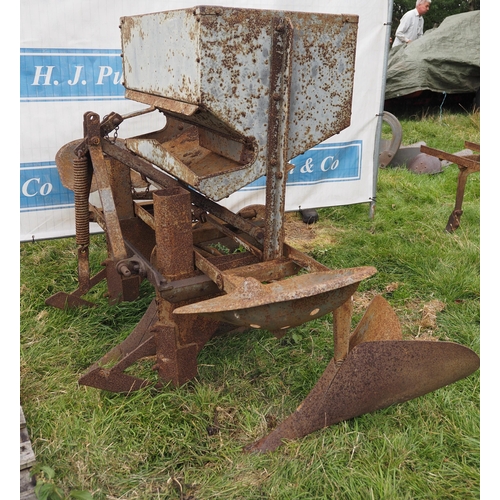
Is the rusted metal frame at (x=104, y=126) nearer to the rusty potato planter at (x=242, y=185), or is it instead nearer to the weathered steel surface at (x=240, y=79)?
the rusty potato planter at (x=242, y=185)

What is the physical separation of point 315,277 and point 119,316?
1552mm

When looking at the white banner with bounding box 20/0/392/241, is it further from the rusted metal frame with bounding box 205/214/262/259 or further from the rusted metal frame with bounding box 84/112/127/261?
the rusted metal frame with bounding box 205/214/262/259

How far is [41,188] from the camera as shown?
12.8 ft

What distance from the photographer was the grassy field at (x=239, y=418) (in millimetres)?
2057

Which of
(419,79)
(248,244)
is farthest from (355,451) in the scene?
(419,79)

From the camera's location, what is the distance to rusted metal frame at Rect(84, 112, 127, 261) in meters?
2.35

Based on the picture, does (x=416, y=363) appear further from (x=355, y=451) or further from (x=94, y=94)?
(x=94, y=94)

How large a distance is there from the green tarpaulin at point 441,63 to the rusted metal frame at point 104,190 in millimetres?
6932

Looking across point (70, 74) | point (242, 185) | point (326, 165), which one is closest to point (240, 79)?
point (242, 185)

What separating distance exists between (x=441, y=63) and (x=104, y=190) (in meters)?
7.44

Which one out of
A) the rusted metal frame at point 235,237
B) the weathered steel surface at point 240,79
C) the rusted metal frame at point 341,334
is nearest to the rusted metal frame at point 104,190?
the weathered steel surface at point 240,79

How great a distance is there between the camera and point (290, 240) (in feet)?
15.0

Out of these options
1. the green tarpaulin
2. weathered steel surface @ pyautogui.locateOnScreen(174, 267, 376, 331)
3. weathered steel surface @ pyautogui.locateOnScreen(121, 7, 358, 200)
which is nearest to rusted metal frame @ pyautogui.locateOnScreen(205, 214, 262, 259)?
weathered steel surface @ pyautogui.locateOnScreen(121, 7, 358, 200)

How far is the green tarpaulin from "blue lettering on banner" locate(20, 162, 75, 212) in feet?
20.3
